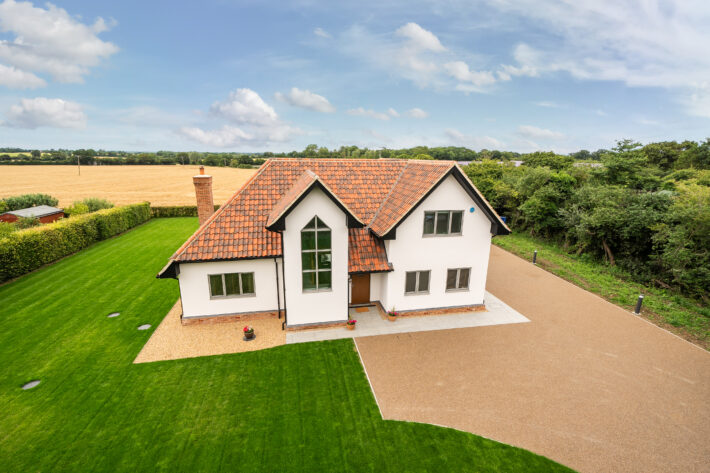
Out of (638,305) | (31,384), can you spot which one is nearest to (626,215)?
(638,305)

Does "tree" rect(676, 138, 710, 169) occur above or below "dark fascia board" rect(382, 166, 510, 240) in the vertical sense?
above

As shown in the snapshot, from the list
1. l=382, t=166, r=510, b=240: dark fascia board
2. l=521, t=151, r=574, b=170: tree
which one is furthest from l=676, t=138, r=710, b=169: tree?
l=382, t=166, r=510, b=240: dark fascia board

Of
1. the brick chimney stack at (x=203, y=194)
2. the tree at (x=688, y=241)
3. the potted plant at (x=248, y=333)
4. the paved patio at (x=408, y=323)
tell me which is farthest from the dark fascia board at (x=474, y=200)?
the tree at (x=688, y=241)

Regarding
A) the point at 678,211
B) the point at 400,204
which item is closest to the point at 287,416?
the point at 400,204

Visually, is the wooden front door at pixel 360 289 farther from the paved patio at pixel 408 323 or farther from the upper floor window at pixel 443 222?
the upper floor window at pixel 443 222

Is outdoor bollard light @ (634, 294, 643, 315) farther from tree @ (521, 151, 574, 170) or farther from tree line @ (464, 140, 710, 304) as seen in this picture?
tree @ (521, 151, 574, 170)

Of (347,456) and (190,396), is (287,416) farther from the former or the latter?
(190,396)

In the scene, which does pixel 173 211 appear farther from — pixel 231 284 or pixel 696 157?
pixel 696 157
